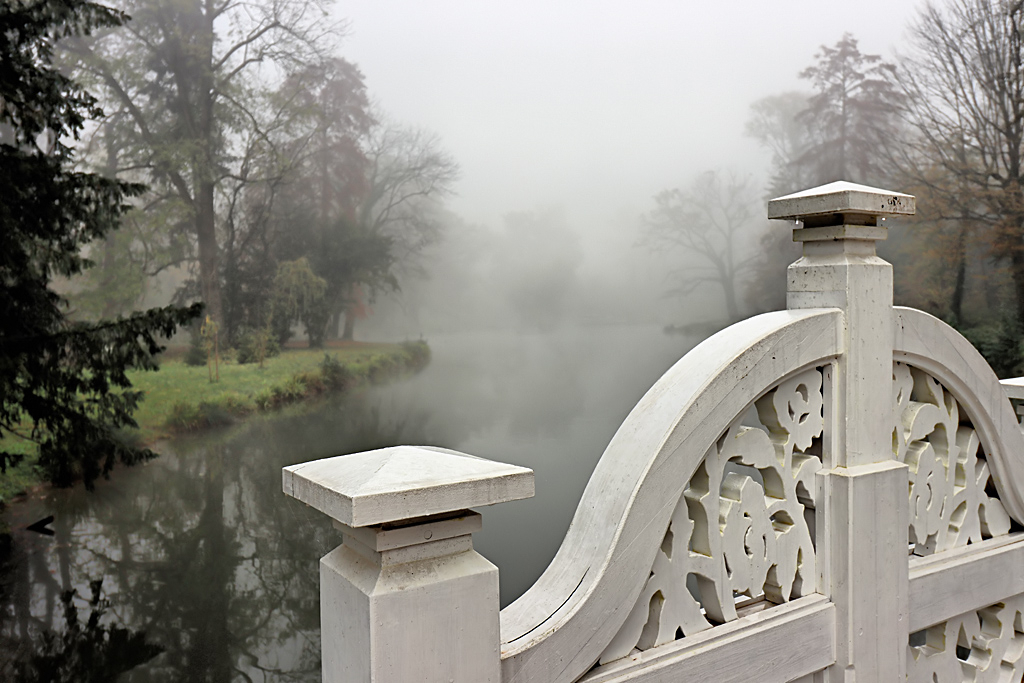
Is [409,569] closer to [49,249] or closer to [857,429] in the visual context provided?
[857,429]

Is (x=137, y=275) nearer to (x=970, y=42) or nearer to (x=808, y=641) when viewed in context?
(x=808, y=641)

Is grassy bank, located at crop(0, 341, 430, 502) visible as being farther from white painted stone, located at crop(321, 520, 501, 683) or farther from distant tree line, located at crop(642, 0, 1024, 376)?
white painted stone, located at crop(321, 520, 501, 683)

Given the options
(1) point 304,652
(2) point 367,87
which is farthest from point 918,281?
(1) point 304,652

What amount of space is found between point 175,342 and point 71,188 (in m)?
3.00

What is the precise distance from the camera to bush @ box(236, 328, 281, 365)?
6496 millimetres

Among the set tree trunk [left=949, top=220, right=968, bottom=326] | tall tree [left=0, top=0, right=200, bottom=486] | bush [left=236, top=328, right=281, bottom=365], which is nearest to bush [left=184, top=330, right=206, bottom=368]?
bush [left=236, top=328, right=281, bottom=365]

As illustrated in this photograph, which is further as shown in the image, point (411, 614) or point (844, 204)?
point (844, 204)

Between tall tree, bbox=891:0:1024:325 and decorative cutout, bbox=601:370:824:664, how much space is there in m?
6.70

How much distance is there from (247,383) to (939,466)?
19.9 ft

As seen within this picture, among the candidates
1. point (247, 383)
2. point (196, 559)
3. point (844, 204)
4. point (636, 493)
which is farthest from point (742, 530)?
point (247, 383)

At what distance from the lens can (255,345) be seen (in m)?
6.54

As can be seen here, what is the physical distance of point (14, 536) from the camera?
4676 mm

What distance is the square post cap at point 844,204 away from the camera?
828mm

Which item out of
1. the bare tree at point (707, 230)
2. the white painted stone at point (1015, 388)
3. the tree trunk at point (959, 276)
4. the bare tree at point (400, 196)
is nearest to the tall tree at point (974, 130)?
the tree trunk at point (959, 276)
